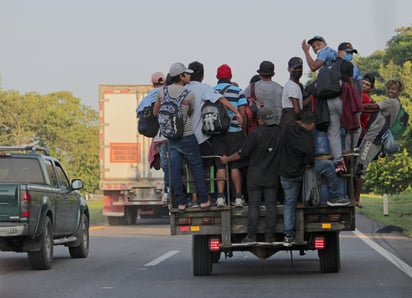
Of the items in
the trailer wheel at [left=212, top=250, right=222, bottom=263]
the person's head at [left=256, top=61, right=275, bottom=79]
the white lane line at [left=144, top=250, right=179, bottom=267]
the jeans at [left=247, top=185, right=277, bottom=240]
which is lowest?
the white lane line at [left=144, top=250, right=179, bottom=267]

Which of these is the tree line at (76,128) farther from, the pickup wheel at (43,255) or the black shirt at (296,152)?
the black shirt at (296,152)

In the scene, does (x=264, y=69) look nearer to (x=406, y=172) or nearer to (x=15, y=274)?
(x=15, y=274)

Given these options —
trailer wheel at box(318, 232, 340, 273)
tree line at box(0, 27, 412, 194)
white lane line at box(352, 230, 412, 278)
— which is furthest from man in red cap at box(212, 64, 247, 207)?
tree line at box(0, 27, 412, 194)

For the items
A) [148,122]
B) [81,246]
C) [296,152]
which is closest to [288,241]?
[296,152]

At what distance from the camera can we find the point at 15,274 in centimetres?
1484

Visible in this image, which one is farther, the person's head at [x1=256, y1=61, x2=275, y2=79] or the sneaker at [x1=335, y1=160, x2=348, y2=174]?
the person's head at [x1=256, y1=61, x2=275, y2=79]

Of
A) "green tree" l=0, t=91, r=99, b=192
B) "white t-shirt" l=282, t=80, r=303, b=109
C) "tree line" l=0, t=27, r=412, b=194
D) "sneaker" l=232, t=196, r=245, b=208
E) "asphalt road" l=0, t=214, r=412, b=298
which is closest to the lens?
"asphalt road" l=0, t=214, r=412, b=298

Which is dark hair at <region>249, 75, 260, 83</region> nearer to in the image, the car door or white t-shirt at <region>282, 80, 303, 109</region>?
white t-shirt at <region>282, 80, 303, 109</region>

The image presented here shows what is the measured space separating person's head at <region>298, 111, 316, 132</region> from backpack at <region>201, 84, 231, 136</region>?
0.97 m

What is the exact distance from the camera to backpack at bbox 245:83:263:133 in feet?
44.3

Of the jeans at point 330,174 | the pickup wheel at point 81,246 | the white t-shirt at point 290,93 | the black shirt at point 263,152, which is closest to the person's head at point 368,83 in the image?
the white t-shirt at point 290,93

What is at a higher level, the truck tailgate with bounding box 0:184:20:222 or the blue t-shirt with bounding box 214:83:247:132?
the blue t-shirt with bounding box 214:83:247:132

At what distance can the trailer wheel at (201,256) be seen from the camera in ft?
45.3

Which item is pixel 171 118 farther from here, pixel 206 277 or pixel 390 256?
pixel 390 256
